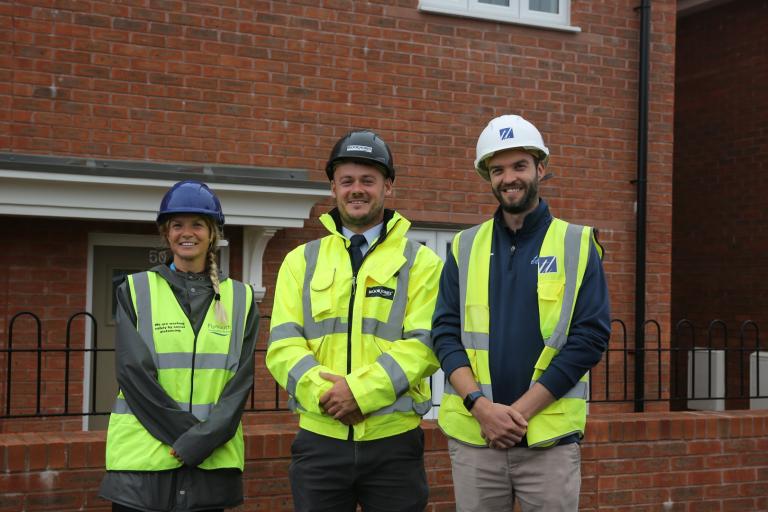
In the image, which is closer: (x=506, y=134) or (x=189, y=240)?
(x=506, y=134)

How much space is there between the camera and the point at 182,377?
3885 millimetres

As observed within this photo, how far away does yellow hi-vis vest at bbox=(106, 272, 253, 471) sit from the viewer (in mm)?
3816

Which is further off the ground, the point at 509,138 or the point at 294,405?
the point at 509,138

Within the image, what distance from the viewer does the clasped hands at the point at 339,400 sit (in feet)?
12.2

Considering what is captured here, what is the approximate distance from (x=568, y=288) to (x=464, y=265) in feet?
1.35

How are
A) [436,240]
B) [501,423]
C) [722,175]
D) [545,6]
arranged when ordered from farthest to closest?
[722,175], [545,6], [436,240], [501,423]

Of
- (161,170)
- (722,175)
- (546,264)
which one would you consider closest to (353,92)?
(161,170)

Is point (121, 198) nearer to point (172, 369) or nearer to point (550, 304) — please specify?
point (172, 369)

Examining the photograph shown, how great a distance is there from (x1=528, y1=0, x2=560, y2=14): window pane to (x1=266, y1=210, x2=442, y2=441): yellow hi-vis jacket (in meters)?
5.74

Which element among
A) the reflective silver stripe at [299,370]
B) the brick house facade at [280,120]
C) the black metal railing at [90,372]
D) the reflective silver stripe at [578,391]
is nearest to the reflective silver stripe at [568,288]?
the reflective silver stripe at [578,391]

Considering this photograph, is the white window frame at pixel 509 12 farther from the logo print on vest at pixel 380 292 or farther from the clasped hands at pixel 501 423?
the clasped hands at pixel 501 423

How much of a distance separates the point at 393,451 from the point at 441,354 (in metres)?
0.40

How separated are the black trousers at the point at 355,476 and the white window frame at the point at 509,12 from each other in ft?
18.4

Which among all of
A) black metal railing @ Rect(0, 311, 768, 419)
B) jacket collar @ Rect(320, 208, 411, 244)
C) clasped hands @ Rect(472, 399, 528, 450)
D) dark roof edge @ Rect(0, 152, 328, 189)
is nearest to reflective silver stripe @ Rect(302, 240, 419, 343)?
jacket collar @ Rect(320, 208, 411, 244)
